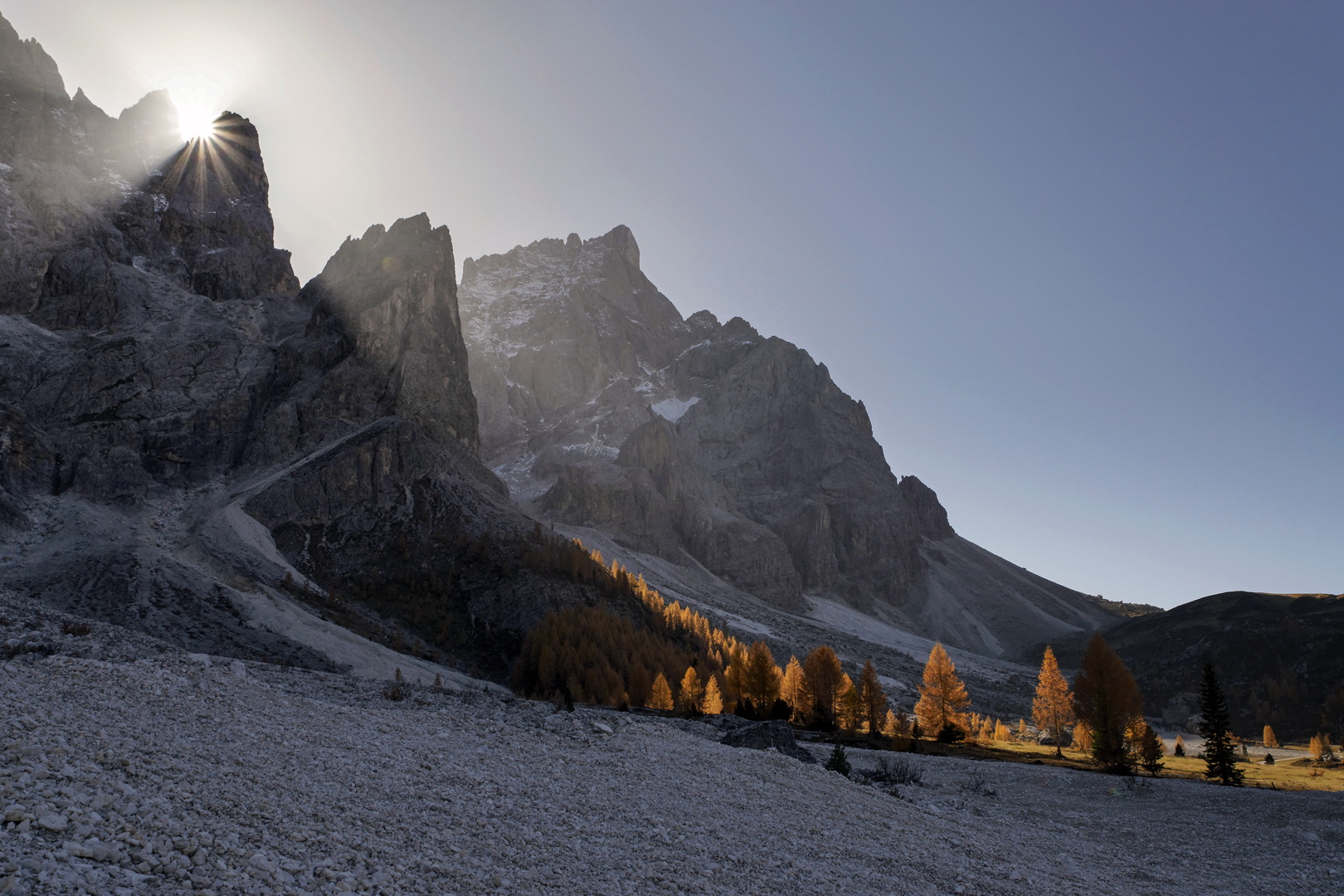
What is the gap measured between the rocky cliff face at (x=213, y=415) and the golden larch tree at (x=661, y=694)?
3000cm

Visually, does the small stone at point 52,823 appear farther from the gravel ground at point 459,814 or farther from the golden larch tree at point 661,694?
the golden larch tree at point 661,694

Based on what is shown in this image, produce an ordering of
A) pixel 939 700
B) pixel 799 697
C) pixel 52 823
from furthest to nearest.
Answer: pixel 799 697, pixel 939 700, pixel 52 823

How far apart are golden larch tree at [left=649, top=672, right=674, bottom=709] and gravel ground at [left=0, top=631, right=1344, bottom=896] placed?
168ft

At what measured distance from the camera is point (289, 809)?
12.9m

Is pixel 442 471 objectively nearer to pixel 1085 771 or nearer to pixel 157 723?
pixel 1085 771

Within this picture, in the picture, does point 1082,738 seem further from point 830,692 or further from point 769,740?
point 769,740

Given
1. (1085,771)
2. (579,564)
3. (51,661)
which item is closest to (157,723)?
(51,661)

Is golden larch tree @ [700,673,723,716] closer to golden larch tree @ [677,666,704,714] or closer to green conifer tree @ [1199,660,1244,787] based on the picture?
golden larch tree @ [677,666,704,714]

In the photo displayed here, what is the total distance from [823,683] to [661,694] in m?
18.1

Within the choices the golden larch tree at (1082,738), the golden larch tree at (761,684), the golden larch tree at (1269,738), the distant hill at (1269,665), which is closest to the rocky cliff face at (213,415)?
the golden larch tree at (761,684)

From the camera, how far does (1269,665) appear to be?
166625 millimetres

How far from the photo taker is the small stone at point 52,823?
9562 mm

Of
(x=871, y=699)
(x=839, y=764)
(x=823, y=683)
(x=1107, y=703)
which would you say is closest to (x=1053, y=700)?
(x=1107, y=703)

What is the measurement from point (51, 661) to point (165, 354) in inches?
5972
